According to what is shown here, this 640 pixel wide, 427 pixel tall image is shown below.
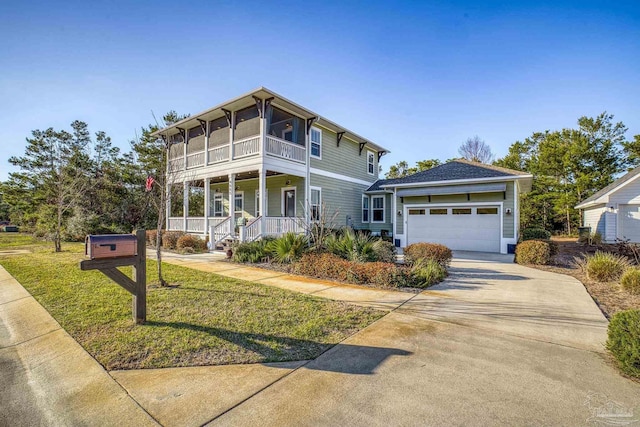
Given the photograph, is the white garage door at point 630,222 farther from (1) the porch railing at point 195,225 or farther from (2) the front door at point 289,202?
(1) the porch railing at point 195,225

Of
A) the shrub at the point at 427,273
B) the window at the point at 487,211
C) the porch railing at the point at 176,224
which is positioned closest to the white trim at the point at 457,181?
the window at the point at 487,211

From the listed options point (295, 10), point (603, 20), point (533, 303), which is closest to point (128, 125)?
point (295, 10)

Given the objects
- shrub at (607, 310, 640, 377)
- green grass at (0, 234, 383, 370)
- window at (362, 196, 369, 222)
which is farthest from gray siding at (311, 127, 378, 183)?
shrub at (607, 310, 640, 377)

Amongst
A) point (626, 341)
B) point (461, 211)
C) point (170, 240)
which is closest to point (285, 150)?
point (170, 240)

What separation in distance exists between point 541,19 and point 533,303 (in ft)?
29.5

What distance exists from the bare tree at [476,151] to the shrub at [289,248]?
1198 inches

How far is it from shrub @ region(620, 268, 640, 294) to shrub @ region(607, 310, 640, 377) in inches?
171

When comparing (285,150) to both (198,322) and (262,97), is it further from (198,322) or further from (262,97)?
(198,322)

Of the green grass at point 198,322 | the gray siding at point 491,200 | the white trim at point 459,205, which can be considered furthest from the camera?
the white trim at point 459,205

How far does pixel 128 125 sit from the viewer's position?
12.3 meters

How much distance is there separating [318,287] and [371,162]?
15.1 metres

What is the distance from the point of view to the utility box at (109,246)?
373 centimetres

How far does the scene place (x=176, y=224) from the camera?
1683 cm

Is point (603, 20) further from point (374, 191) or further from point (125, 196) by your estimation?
point (125, 196)
